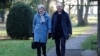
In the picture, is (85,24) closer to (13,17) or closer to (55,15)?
(13,17)

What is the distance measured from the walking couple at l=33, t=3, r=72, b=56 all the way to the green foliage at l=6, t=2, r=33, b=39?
13621 millimetres

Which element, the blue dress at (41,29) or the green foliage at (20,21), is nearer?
the blue dress at (41,29)

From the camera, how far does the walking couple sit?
11.2 m

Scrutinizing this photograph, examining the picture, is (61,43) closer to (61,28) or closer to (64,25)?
(61,28)

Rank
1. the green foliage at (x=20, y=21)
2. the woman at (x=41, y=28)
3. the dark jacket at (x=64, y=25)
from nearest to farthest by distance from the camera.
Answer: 1. the woman at (x=41, y=28)
2. the dark jacket at (x=64, y=25)
3. the green foliage at (x=20, y=21)

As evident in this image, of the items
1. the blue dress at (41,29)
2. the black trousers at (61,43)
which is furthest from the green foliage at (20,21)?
the blue dress at (41,29)

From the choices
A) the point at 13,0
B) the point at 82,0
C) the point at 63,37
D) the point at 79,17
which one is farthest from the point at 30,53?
the point at 79,17

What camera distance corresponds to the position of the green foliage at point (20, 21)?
992 inches

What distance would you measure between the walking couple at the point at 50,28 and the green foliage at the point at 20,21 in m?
13.6

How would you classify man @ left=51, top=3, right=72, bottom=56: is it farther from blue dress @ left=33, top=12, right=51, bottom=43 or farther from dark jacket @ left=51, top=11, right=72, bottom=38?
blue dress @ left=33, top=12, right=51, bottom=43

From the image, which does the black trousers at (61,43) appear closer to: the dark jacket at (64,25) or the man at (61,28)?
the man at (61,28)

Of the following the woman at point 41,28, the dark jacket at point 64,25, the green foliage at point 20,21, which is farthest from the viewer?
the green foliage at point 20,21

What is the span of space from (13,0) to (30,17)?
588cm

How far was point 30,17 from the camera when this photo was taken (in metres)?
25.3
